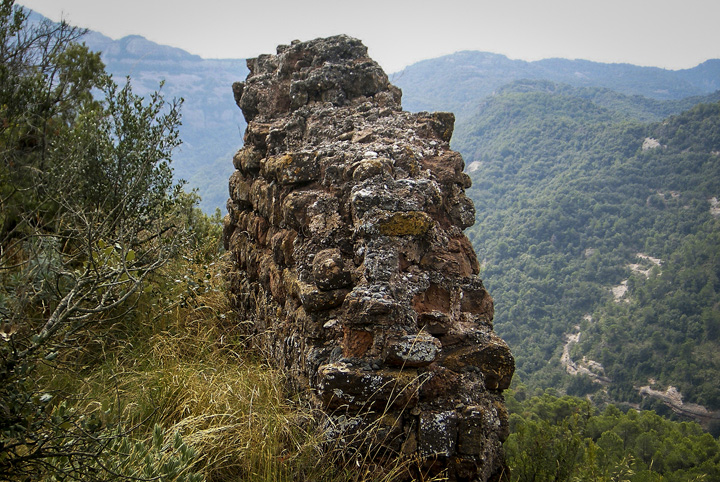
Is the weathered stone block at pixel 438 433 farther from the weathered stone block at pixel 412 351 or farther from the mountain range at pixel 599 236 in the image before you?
the mountain range at pixel 599 236

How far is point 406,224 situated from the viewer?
3.21 meters

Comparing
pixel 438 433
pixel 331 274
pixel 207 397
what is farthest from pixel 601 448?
pixel 207 397

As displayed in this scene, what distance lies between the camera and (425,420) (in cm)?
262

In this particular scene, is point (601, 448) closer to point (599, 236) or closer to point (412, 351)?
point (412, 351)

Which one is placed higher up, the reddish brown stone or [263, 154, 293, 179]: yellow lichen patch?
[263, 154, 293, 179]: yellow lichen patch

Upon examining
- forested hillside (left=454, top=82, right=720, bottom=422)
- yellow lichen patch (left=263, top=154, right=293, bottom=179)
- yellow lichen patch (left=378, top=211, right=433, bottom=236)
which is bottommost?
forested hillside (left=454, top=82, right=720, bottom=422)

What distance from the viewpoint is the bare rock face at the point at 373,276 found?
8.79ft

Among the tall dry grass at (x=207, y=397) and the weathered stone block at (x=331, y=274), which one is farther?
the weathered stone block at (x=331, y=274)

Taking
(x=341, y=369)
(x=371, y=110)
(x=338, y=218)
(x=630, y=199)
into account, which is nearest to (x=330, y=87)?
(x=371, y=110)

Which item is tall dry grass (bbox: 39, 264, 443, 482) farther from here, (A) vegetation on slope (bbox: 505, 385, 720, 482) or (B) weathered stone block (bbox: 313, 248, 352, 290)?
(A) vegetation on slope (bbox: 505, 385, 720, 482)

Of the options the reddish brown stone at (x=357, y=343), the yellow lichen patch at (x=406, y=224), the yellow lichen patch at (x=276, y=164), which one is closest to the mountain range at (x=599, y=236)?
the yellow lichen patch at (x=276, y=164)

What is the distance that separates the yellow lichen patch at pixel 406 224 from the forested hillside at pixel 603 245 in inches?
2136

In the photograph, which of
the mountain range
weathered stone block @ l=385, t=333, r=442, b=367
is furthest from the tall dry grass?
the mountain range

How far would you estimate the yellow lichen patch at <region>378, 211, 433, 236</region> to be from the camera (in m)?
3.18
